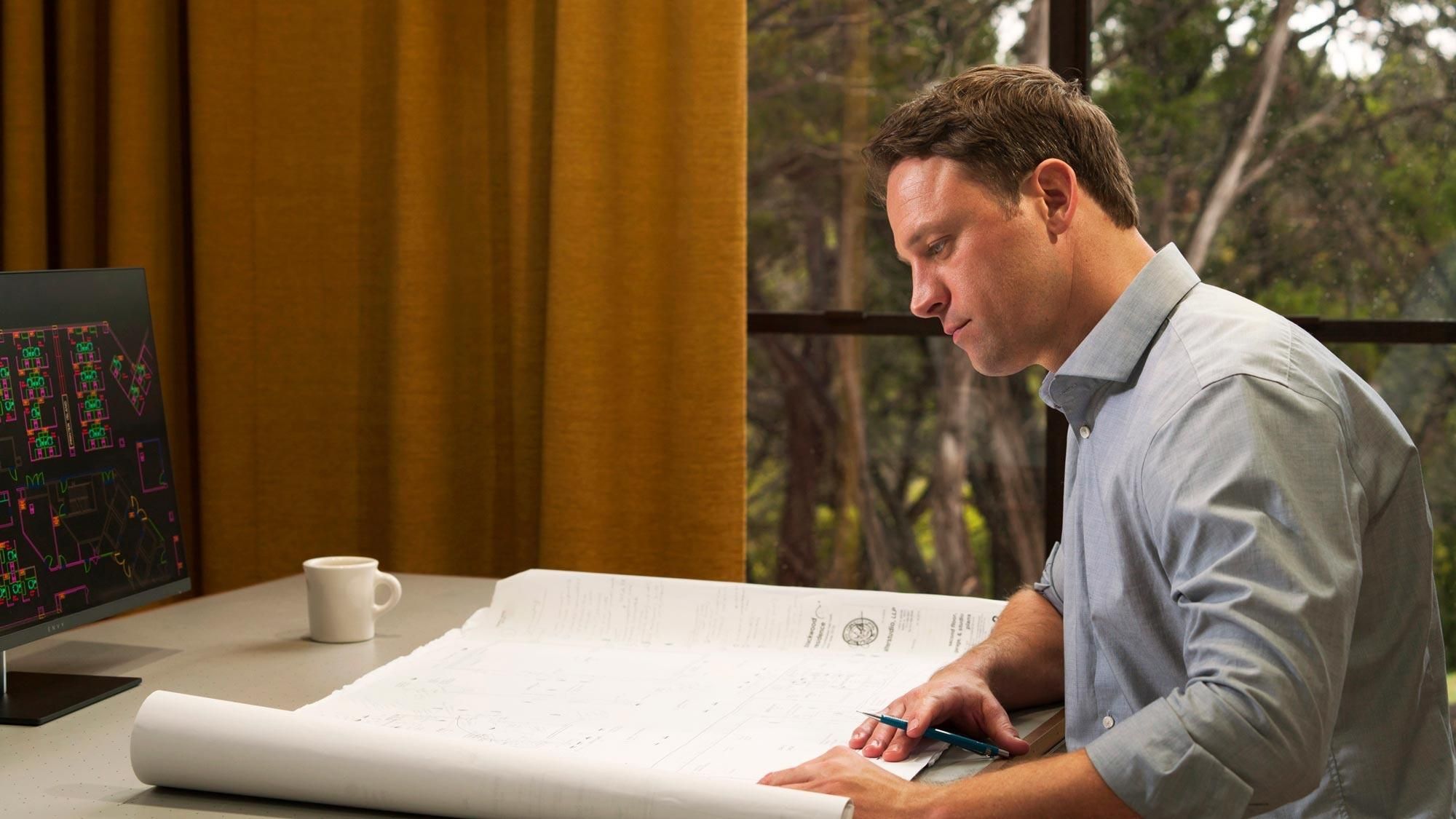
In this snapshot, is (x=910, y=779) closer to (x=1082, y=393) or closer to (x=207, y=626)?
(x=1082, y=393)

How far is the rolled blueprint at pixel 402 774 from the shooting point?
913 millimetres

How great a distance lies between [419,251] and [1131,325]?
170 cm

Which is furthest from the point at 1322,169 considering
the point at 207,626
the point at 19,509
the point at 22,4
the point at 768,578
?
the point at 22,4

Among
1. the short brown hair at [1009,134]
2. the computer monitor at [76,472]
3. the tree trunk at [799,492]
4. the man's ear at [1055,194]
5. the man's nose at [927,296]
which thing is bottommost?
the tree trunk at [799,492]

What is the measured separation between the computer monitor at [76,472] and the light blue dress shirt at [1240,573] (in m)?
0.90

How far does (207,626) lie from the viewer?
1551 mm

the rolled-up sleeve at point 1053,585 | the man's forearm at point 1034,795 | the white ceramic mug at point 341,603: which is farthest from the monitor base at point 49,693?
the rolled-up sleeve at point 1053,585

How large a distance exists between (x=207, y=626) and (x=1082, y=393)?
99cm

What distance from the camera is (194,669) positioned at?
1383mm

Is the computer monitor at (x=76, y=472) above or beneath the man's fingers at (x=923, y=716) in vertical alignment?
above

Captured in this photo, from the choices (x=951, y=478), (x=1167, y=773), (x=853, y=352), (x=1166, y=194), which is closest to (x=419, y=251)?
(x=853, y=352)

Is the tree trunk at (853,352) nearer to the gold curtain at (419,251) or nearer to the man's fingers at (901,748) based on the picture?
the gold curtain at (419,251)

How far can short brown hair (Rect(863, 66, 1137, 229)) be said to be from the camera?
1.17m

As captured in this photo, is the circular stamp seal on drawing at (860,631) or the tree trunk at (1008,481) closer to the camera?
the circular stamp seal on drawing at (860,631)
